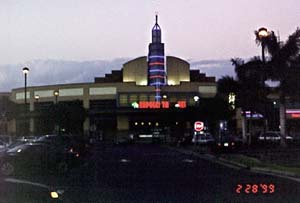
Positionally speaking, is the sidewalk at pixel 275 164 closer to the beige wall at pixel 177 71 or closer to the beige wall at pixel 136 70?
the beige wall at pixel 136 70

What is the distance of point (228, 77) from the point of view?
6209 cm

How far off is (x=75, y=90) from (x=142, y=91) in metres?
13.4

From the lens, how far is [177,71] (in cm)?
13975

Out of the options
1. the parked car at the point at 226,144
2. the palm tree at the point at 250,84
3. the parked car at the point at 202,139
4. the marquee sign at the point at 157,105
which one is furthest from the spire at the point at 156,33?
the parked car at the point at 226,144

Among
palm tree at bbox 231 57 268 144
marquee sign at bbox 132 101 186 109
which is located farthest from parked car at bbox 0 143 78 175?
marquee sign at bbox 132 101 186 109

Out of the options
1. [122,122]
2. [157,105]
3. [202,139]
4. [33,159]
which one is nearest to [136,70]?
[122,122]

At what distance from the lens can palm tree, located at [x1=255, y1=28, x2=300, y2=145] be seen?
4794cm

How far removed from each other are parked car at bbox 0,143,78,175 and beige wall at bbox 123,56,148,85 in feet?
356

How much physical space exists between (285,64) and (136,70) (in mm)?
90648

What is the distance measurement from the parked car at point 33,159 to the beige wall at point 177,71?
109984 millimetres

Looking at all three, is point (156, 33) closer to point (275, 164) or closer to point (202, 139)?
point (202, 139)

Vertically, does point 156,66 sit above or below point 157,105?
above

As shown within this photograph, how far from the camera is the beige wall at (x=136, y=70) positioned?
137750 millimetres

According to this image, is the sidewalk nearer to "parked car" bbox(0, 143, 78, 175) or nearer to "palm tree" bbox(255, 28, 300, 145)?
"palm tree" bbox(255, 28, 300, 145)
